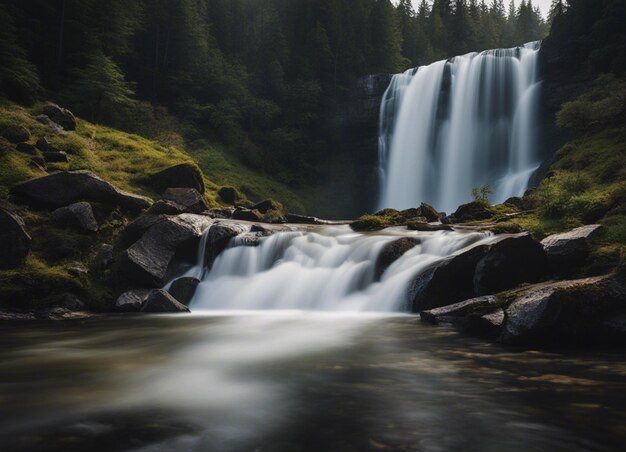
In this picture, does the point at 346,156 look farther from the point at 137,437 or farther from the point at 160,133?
the point at 137,437

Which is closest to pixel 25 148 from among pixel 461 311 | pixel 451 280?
pixel 451 280

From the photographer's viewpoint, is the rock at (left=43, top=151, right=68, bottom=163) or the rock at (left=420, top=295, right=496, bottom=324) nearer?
the rock at (left=420, top=295, right=496, bottom=324)

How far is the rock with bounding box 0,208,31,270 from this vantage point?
1309 centimetres

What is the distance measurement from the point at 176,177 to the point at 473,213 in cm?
1494

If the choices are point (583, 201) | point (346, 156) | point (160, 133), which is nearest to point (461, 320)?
point (583, 201)

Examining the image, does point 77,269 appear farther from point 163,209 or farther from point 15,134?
point 15,134

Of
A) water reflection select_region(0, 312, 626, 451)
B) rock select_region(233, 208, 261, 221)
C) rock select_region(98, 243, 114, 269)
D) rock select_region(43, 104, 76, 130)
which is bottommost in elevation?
water reflection select_region(0, 312, 626, 451)

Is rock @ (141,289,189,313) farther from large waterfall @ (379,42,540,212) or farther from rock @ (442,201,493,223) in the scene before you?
large waterfall @ (379,42,540,212)

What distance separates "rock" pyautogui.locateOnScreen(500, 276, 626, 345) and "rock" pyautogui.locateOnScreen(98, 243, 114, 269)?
40.8 feet

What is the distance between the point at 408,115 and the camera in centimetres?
4028

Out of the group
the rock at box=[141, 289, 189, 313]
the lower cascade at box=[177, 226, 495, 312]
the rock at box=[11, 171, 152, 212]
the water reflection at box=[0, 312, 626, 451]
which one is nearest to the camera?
the water reflection at box=[0, 312, 626, 451]

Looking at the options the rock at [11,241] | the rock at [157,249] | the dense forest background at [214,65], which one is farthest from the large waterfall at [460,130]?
the rock at [11,241]

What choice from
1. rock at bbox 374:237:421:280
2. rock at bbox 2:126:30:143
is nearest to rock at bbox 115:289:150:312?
rock at bbox 374:237:421:280

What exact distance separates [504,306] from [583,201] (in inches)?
267
